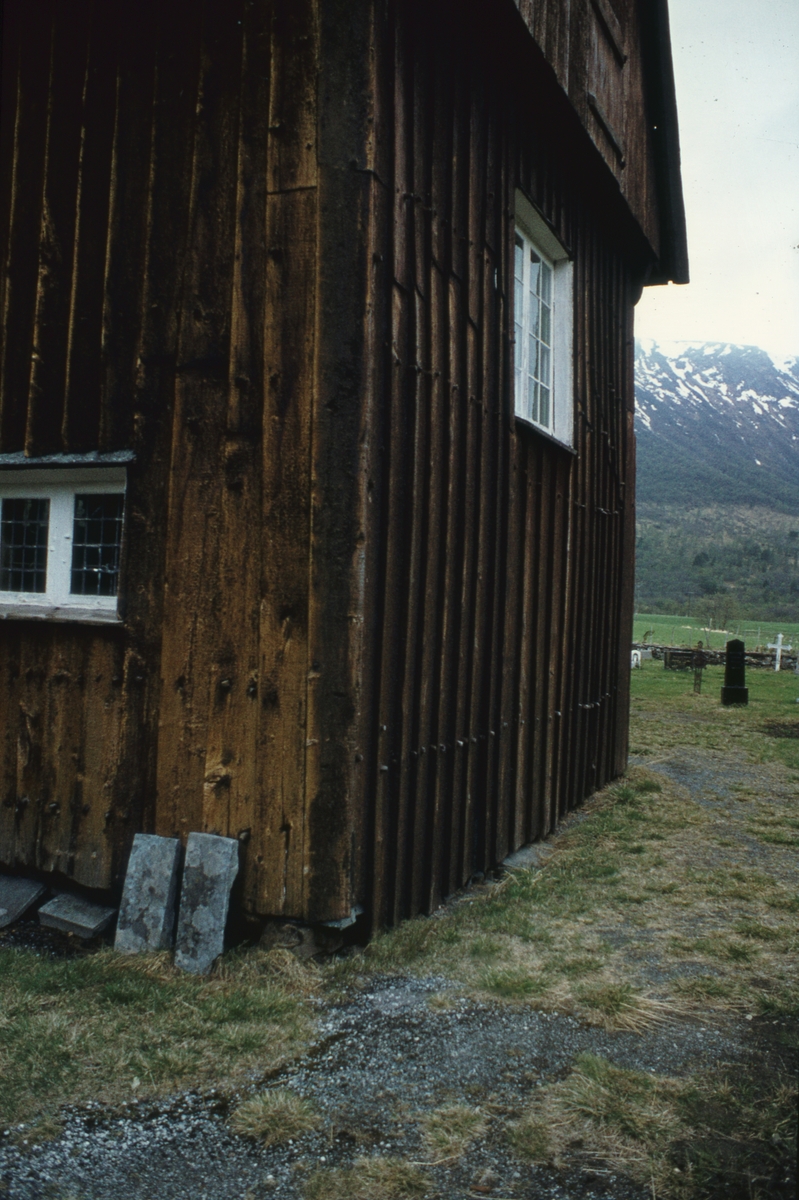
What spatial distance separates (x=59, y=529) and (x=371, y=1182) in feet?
11.5

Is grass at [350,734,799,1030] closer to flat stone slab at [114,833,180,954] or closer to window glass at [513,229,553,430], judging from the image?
flat stone slab at [114,833,180,954]

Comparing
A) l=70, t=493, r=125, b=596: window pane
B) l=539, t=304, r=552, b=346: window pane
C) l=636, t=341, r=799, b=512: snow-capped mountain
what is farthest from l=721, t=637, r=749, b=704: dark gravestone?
l=636, t=341, r=799, b=512: snow-capped mountain

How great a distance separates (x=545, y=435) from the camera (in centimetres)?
590

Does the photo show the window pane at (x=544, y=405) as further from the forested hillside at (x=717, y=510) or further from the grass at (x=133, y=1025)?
the forested hillside at (x=717, y=510)

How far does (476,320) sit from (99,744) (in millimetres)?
3110

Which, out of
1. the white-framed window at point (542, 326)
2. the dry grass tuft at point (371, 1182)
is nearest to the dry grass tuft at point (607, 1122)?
the dry grass tuft at point (371, 1182)

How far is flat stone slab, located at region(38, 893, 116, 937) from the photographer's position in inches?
161

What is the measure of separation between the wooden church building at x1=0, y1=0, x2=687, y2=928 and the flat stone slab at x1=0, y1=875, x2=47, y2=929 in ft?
0.31

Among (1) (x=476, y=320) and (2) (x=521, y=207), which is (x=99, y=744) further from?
(2) (x=521, y=207)

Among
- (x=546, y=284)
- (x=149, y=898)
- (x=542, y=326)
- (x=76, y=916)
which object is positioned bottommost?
(x=76, y=916)

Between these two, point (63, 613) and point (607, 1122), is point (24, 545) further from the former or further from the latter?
point (607, 1122)

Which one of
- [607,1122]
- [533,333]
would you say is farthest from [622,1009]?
[533,333]

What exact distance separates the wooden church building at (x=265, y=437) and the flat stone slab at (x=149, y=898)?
5.2 inches

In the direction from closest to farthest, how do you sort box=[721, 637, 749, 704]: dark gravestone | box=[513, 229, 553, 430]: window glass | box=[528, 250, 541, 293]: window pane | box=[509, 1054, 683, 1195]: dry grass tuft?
box=[509, 1054, 683, 1195]: dry grass tuft < box=[513, 229, 553, 430]: window glass < box=[528, 250, 541, 293]: window pane < box=[721, 637, 749, 704]: dark gravestone
